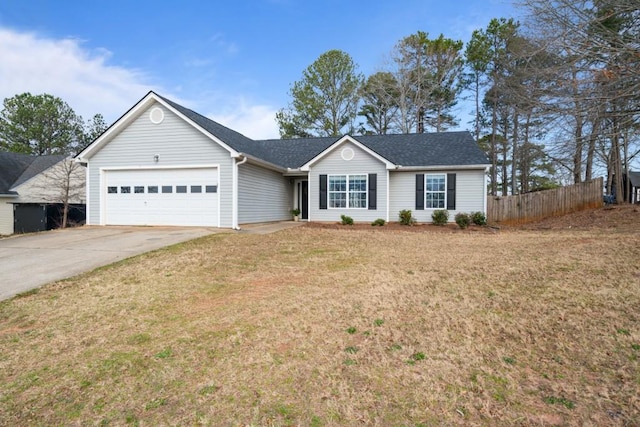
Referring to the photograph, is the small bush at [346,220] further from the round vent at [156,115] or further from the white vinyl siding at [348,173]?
the round vent at [156,115]

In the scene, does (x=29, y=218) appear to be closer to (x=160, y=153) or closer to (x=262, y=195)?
(x=160, y=153)

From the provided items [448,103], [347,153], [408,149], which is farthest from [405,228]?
[448,103]

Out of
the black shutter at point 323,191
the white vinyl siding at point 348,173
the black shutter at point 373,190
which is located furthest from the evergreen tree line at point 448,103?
the black shutter at point 323,191

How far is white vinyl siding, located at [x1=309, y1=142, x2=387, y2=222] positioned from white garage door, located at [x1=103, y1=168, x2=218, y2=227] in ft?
15.2

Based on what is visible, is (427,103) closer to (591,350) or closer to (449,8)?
(449,8)

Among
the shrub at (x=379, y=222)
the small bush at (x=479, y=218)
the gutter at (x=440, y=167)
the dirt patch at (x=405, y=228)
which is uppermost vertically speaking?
the gutter at (x=440, y=167)

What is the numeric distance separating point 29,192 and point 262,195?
680 inches

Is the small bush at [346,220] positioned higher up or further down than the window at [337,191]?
further down

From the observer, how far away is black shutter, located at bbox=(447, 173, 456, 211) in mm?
14766

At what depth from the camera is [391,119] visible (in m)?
28.6

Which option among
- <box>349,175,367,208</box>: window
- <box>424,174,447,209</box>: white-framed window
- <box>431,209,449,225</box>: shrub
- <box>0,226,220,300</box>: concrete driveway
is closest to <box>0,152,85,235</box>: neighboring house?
<box>0,226,220,300</box>: concrete driveway

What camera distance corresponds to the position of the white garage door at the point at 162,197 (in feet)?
42.3

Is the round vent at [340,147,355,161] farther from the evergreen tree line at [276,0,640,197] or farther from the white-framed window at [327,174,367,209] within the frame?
the evergreen tree line at [276,0,640,197]

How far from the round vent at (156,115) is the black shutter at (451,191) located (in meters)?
12.0
